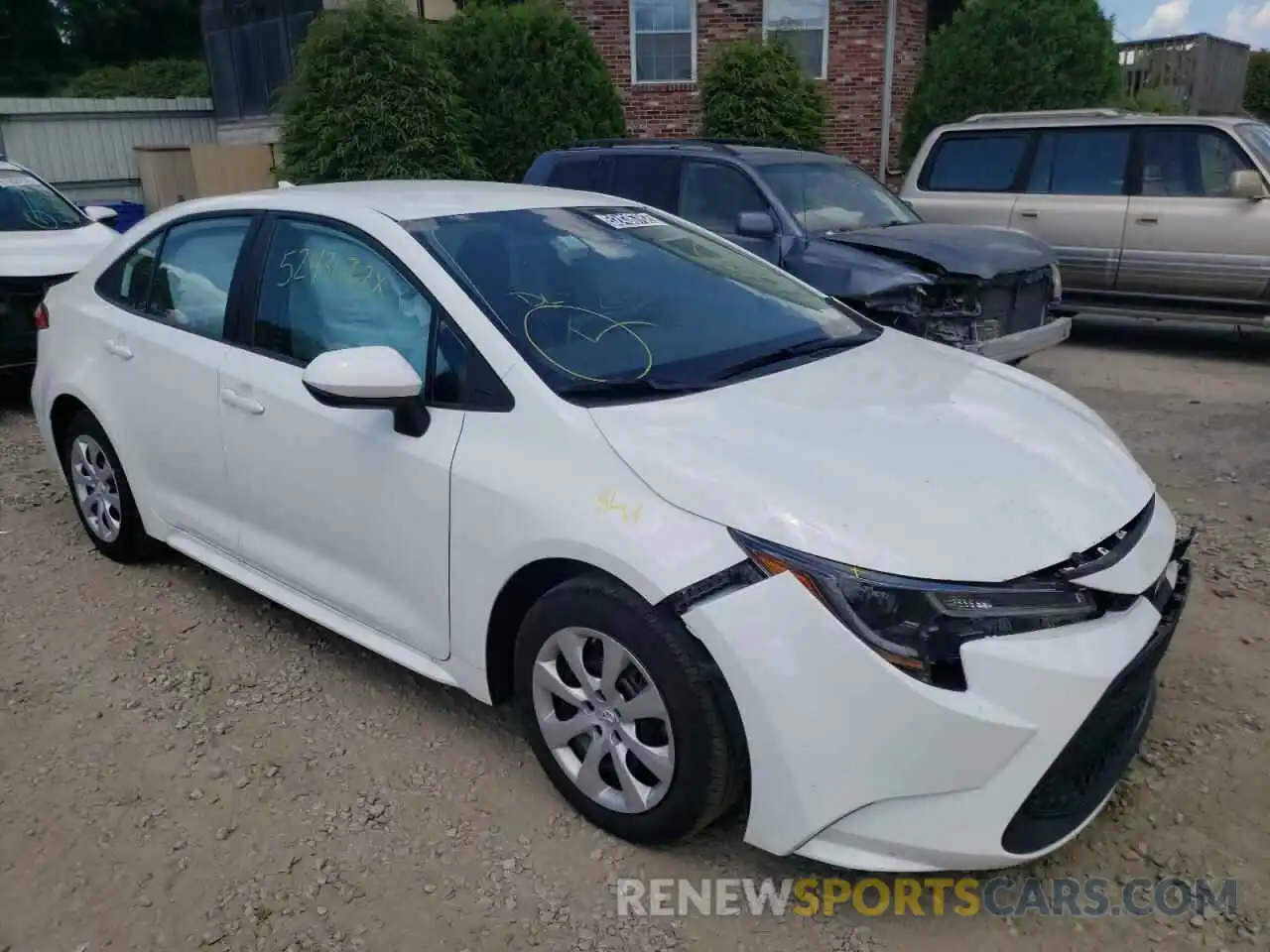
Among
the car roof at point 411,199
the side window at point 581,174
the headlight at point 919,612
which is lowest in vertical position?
the headlight at point 919,612

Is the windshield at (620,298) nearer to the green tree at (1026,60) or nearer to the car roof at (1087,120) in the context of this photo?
the car roof at (1087,120)

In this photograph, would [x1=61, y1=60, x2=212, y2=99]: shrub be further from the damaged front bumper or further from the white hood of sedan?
the white hood of sedan

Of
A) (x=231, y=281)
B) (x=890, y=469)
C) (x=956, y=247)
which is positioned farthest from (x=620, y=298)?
(x=956, y=247)

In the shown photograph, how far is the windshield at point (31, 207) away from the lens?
26.1 feet

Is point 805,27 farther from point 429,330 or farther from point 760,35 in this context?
point 429,330

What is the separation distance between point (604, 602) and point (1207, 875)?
1.67 meters

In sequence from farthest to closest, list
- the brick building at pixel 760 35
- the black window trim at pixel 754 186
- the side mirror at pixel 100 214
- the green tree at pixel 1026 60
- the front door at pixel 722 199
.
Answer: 1. the brick building at pixel 760 35
2. the green tree at pixel 1026 60
3. the side mirror at pixel 100 214
4. the front door at pixel 722 199
5. the black window trim at pixel 754 186

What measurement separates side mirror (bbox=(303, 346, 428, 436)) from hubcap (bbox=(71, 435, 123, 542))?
6.70 ft

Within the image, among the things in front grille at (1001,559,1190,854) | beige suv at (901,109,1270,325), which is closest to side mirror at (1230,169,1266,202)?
beige suv at (901,109,1270,325)

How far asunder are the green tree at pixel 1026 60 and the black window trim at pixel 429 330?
12224mm

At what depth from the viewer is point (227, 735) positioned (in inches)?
132

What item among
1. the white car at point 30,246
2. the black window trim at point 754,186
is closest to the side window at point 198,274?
the black window trim at point 754,186

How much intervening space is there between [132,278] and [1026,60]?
1232cm

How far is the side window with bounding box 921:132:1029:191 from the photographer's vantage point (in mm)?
9164
